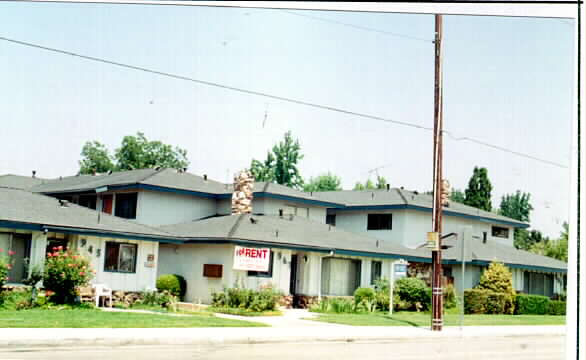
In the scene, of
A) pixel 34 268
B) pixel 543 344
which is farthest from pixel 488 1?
pixel 34 268

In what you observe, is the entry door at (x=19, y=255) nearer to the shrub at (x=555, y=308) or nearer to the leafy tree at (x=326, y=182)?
the shrub at (x=555, y=308)

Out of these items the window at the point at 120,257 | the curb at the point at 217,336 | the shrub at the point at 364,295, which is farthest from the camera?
the shrub at the point at 364,295

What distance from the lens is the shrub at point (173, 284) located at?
24745 millimetres

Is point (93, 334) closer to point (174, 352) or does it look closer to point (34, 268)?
point (174, 352)

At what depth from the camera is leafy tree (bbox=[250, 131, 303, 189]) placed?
56.0m

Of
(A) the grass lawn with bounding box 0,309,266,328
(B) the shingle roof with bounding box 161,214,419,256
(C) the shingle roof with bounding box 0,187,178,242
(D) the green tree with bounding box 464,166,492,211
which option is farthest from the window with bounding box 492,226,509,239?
(A) the grass lawn with bounding box 0,309,266,328

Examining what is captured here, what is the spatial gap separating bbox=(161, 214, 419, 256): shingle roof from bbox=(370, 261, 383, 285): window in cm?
62

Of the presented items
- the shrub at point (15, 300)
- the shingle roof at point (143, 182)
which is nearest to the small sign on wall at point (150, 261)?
the shingle roof at point (143, 182)

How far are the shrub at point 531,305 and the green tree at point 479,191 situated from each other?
62.8 ft

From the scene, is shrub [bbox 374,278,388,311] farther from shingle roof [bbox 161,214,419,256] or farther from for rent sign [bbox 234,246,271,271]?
for rent sign [bbox 234,246,271,271]

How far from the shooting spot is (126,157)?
56750 millimetres

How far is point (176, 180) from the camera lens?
30.6 meters

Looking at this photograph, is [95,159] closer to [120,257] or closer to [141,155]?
[141,155]

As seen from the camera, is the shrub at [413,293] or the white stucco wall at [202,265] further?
the shrub at [413,293]
